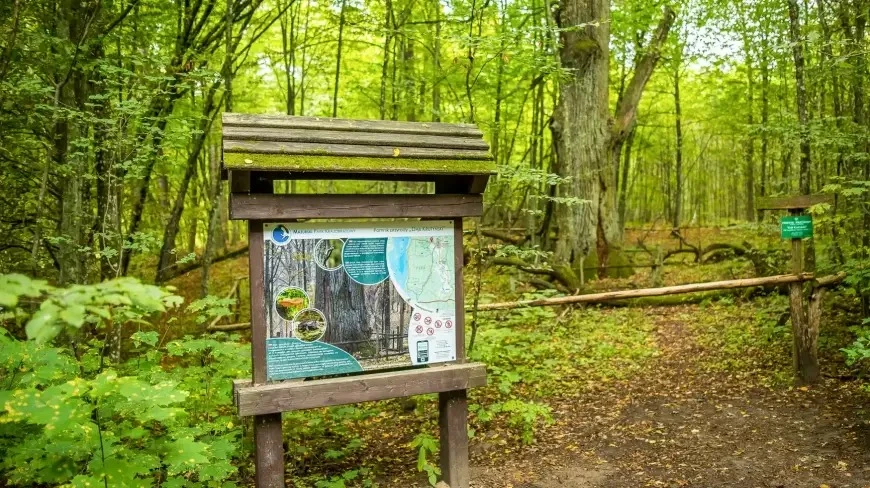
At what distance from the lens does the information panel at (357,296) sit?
3629mm

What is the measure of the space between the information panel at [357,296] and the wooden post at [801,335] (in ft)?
14.1

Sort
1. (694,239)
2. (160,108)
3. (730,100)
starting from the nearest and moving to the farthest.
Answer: (160,108), (730,100), (694,239)

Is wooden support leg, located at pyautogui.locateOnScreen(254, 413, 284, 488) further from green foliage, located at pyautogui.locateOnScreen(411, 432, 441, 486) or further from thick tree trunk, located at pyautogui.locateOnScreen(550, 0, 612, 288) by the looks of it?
thick tree trunk, located at pyautogui.locateOnScreen(550, 0, 612, 288)

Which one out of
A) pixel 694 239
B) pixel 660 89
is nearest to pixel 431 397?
pixel 694 239

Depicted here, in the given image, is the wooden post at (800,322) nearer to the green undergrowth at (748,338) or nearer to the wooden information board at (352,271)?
the green undergrowth at (748,338)

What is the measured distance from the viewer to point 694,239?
19094mm

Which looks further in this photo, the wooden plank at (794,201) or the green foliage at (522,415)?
the wooden plank at (794,201)

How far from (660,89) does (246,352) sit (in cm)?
1980

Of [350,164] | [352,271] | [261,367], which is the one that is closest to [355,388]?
[261,367]

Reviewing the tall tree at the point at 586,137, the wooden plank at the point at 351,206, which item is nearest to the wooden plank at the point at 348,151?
the wooden plank at the point at 351,206

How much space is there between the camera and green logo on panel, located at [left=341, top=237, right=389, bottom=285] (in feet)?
12.4

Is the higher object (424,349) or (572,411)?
(424,349)

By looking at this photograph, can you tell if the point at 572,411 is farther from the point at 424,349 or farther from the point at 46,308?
the point at 46,308

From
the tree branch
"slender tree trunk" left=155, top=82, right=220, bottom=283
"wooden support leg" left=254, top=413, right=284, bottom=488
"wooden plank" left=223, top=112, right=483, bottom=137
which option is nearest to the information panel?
"wooden support leg" left=254, top=413, right=284, bottom=488
